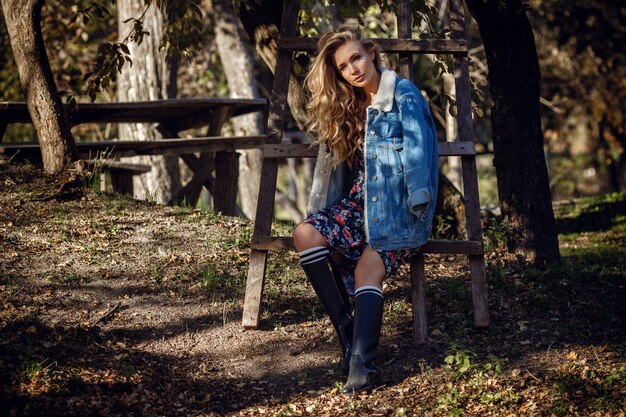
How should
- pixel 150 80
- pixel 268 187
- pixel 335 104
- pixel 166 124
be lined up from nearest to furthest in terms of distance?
1. pixel 335 104
2. pixel 268 187
3. pixel 166 124
4. pixel 150 80

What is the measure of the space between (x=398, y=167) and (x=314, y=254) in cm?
69

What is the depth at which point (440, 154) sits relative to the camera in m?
5.17

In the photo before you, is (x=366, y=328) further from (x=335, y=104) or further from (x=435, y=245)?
(x=335, y=104)

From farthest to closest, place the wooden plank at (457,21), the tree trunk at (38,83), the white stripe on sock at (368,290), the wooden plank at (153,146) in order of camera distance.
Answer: the wooden plank at (153,146), the tree trunk at (38,83), the wooden plank at (457,21), the white stripe on sock at (368,290)

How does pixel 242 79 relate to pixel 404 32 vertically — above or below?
above

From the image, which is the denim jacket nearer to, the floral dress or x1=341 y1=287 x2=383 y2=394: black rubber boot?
the floral dress

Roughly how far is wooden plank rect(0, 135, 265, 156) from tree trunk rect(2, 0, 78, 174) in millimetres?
414

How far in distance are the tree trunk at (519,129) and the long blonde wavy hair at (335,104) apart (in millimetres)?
2002

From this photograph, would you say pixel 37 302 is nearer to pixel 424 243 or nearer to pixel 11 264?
pixel 11 264

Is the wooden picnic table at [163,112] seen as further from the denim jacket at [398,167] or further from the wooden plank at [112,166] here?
the denim jacket at [398,167]

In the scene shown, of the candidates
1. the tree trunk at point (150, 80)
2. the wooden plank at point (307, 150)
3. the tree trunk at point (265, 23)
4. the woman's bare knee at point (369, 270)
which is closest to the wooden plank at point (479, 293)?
the wooden plank at point (307, 150)

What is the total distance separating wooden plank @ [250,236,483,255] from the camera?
16.7ft

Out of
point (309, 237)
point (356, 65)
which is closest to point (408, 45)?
point (356, 65)

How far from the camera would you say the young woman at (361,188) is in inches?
181
